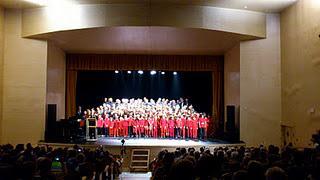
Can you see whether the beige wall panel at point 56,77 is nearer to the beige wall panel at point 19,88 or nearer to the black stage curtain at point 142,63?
the black stage curtain at point 142,63

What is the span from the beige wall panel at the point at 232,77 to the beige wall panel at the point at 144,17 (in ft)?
4.45

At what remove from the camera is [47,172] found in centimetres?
499

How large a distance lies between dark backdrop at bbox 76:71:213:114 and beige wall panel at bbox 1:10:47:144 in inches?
186

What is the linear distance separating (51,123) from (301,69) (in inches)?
333

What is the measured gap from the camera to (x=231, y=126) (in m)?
15.6

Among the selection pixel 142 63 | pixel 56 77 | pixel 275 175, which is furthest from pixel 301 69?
pixel 275 175

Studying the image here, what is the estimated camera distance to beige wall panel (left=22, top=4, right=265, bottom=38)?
1366 cm

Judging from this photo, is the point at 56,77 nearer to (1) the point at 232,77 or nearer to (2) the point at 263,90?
(1) the point at 232,77

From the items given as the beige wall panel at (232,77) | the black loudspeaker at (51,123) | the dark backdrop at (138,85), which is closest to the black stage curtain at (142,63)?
the beige wall panel at (232,77)

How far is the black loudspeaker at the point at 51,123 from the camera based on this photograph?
1496 cm

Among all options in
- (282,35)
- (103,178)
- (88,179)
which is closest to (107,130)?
(282,35)

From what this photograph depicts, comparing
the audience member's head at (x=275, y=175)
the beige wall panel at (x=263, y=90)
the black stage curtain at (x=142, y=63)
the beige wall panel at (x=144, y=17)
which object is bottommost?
the audience member's head at (x=275, y=175)

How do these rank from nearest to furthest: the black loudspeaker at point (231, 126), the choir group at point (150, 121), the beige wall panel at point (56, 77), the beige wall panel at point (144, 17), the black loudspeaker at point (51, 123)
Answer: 1. the beige wall panel at point (144, 17)
2. the black loudspeaker at point (51, 123)
3. the black loudspeaker at point (231, 126)
4. the beige wall panel at point (56, 77)
5. the choir group at point (150, 121)

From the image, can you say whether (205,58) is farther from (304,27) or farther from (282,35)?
(304,27)
